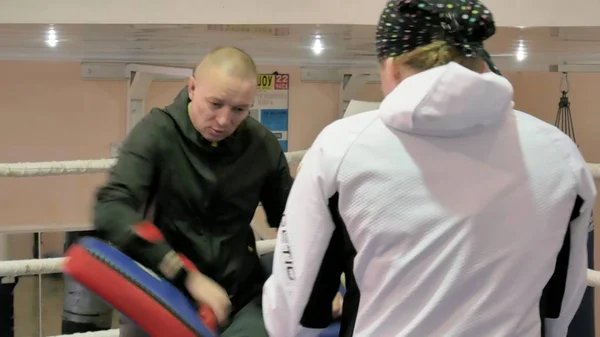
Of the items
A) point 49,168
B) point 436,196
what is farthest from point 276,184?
point 49,168

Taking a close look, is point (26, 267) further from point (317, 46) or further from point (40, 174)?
point (317, 46)

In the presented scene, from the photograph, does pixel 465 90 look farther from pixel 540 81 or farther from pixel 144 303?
pixel 540 81

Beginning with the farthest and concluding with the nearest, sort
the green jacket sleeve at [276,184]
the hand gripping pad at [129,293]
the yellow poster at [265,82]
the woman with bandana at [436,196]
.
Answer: the yellow poster at [265,82] → the green jacket sleeve at [276,184] → the hand gripping pad at [129,293] → the woman with bandana at [436,196]

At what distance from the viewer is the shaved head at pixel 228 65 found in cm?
106

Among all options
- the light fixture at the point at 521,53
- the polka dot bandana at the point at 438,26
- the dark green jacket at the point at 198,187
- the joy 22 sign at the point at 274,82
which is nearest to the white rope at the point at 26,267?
the dark green jacket at the point at 198,187

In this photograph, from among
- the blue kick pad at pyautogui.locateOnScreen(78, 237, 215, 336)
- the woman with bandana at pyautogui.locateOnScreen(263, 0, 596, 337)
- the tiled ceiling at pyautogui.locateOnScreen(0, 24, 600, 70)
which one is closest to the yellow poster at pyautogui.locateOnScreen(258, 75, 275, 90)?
the tiled ceiling at pyautogui.locateOnScreen(0, 24, 600, 70)

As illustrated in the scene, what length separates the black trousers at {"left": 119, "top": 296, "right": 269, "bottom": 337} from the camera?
102cm

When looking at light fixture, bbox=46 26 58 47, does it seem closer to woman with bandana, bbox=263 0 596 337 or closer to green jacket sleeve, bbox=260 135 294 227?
green jacket sleeve, bbox=260 135 294 227

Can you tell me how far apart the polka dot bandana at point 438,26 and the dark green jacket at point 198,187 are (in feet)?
1.41

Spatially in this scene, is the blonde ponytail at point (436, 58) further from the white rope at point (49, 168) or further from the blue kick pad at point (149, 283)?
the white rope at point (49, 168)

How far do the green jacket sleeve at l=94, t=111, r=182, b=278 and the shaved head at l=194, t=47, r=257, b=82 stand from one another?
0.11m

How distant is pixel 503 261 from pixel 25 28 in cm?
122

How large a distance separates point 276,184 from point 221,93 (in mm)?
206

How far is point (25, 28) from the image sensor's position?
1521mm
